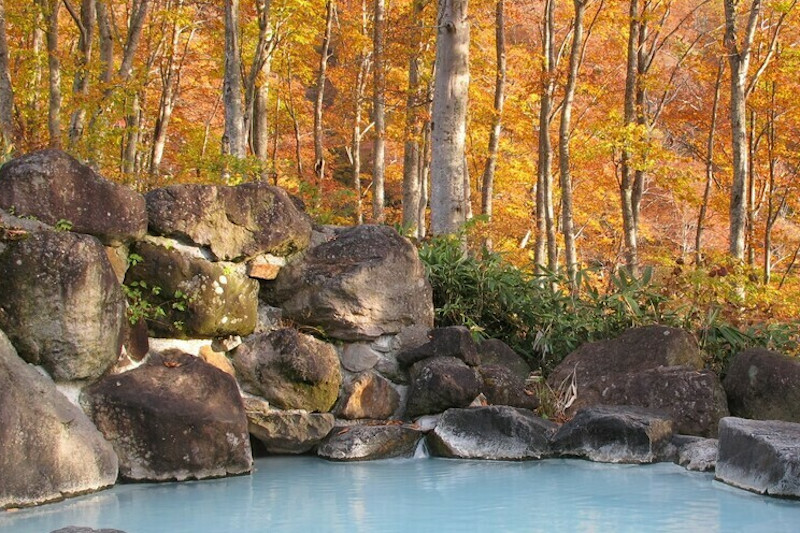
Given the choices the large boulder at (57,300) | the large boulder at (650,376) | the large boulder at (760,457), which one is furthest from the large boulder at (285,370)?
the large boulder at (760,457)

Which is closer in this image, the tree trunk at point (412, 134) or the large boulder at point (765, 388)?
the large boulder at point (765, 388)

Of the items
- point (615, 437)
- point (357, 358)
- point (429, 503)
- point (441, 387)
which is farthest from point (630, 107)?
point (429, 503)

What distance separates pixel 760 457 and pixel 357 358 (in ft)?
11.6

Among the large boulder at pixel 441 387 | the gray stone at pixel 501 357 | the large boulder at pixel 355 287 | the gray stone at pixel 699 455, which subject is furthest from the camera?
the gray stone at pixel 501 357

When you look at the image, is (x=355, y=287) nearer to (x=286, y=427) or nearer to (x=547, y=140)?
(x=286, y=427)

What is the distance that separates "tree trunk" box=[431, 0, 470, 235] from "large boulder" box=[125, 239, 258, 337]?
381 centimetres

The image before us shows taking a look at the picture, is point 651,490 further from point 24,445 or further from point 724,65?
point 724,65

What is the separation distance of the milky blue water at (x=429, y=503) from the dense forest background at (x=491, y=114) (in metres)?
3.75

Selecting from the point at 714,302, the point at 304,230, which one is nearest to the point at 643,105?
the point at 714,302

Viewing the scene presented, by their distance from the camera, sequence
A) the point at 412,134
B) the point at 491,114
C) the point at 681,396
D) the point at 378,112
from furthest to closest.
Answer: the point at 491,114
the point at 412,134
the point at 378,112
the point at 681,396

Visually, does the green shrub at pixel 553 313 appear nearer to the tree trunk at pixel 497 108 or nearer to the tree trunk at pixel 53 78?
the tree trunk at pixel 53 78

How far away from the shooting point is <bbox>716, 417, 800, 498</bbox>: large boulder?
514 centimetres

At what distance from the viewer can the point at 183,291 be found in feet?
21.7

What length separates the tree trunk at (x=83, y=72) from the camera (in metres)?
12.6
